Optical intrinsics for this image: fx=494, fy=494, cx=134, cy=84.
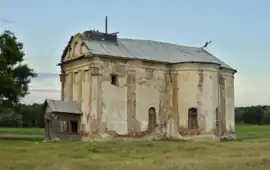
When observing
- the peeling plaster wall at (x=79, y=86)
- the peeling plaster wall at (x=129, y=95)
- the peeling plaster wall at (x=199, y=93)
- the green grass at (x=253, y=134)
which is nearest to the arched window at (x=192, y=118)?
the peeling plaster wall at (x=199, y=93)

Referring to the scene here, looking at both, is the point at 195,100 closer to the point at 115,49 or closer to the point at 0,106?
the point at 115,49

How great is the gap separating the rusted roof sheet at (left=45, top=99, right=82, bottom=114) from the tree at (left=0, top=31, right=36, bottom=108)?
2.81 metres

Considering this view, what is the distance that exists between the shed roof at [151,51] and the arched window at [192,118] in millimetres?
4556

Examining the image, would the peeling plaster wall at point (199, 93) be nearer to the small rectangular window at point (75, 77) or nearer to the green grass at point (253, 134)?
the green grass at point (253, 134)

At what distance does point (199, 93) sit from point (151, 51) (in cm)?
606

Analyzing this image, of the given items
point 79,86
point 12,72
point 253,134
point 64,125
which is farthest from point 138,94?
point 253,134

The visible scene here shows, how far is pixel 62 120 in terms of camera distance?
41.8 meters

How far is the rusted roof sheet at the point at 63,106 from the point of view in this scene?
41469 millimetres

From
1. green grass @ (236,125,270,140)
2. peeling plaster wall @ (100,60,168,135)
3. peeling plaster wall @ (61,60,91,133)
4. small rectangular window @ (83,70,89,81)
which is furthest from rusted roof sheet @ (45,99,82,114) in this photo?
green grass @ (236,125,270,140)

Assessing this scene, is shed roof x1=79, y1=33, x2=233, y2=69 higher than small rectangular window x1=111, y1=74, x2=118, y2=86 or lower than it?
higher

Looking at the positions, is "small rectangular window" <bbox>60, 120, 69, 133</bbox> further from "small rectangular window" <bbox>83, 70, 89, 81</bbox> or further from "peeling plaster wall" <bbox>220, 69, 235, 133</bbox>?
"peeling plaster wall" <bbox>220, 69, 235, 133</bbox>

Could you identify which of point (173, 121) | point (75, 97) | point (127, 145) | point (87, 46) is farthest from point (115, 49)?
point (127, 145)

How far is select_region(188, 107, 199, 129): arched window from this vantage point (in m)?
44.2

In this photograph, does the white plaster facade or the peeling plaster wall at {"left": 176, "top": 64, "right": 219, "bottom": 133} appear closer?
the white plaster facade
